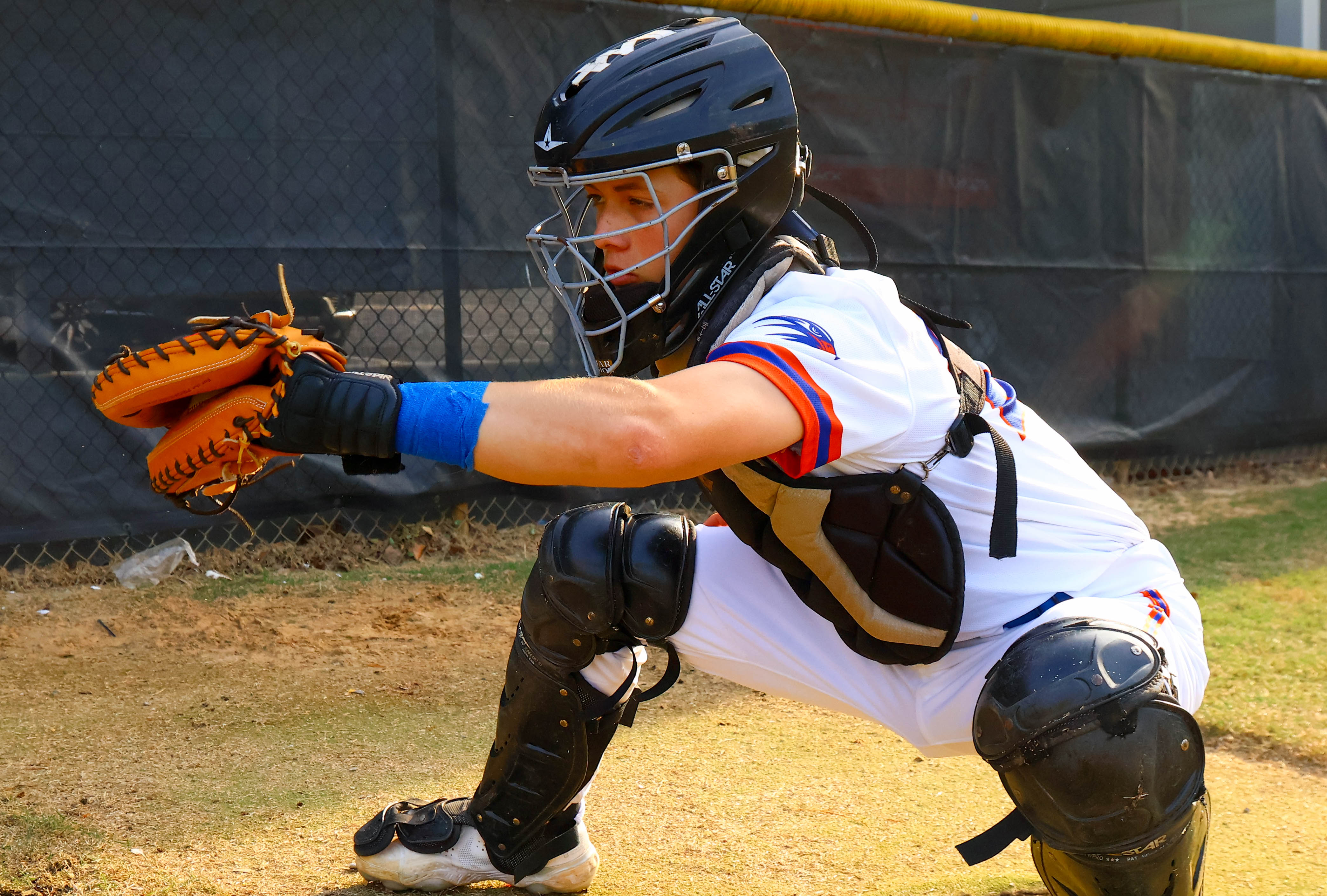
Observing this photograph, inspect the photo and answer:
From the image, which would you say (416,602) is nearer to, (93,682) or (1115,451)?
(93,682)

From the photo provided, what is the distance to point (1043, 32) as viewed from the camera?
6055mm

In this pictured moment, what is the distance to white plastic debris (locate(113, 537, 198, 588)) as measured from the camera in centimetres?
437

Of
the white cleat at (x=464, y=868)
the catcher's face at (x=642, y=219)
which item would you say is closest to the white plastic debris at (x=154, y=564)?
the white cleat at (x=464, y=868)

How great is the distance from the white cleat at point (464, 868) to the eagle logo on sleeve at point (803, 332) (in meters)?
1.22

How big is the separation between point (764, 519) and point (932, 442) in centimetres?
32

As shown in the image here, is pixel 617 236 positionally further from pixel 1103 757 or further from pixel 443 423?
pixel 1103 757

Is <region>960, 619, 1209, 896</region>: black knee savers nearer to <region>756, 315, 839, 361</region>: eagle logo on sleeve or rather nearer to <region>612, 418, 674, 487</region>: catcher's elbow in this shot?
<region>756, 315, 839, 361</region>: eagle logo on sleeve

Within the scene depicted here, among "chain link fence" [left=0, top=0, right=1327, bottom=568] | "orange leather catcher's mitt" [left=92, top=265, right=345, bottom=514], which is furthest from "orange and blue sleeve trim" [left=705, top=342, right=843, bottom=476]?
"chain link fence" [left=0, top=0, right=1327, bottom=568]

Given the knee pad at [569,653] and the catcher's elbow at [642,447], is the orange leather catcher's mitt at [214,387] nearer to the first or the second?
the catcher's elbow at [642,447]

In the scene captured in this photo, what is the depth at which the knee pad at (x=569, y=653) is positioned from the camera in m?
Answer: 2.19

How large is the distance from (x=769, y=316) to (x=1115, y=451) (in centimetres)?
530

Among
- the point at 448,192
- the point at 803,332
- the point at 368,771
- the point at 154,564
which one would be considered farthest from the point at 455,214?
the point at 803,332

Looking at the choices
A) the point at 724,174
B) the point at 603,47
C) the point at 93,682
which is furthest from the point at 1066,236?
the point at 93,682

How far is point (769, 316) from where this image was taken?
1.71 metres
